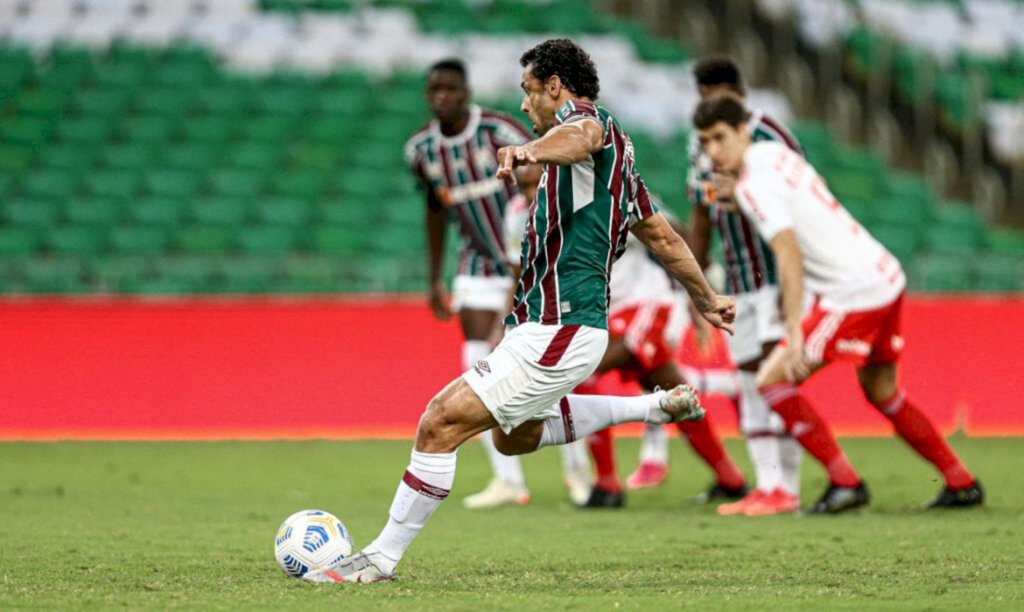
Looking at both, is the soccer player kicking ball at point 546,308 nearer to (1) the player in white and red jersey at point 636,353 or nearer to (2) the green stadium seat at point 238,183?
(1) the player in white and red jersey at point 636,353

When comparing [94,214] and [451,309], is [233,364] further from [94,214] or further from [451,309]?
[94,214]

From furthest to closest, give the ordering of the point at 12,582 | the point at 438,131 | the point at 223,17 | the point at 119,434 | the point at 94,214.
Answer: the point at 223,17, the point at 94,214, the point at 119,434, the point at 438,131, the point at 12,582

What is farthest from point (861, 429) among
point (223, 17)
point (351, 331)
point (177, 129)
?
point (223, 17)

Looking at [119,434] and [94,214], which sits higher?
[94,214]

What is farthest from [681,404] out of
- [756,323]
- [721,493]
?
[721,493]

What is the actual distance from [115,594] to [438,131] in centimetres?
507

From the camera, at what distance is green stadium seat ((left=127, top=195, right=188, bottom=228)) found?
1667 centimetres

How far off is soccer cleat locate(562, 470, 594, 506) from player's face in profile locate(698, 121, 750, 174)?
7.23 feet

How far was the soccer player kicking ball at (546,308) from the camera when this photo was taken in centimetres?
556

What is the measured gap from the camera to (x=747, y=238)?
28.3 ft

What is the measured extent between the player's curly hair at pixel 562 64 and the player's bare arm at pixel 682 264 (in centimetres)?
61

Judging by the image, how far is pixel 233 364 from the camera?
13.0 metres

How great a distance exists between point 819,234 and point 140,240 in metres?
10.1

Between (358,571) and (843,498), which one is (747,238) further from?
(358,571)
